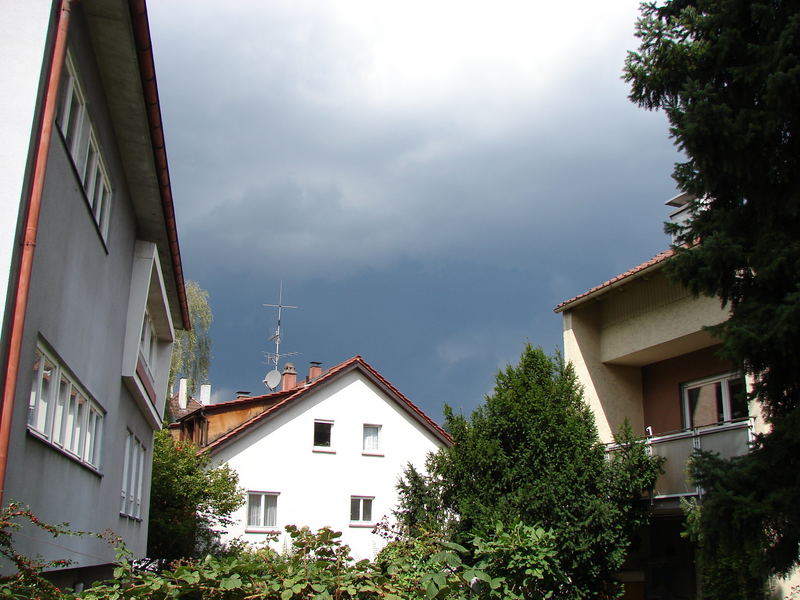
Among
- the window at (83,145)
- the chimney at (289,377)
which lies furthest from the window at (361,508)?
the window at (83,145)

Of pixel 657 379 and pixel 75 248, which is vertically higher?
pixel 657 379

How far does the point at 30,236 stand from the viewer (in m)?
7.03

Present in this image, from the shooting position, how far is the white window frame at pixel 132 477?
15820mm

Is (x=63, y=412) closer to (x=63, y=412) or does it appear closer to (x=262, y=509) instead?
(x=63, y=412)

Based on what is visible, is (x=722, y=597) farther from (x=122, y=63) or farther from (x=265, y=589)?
(x=122, y=63)

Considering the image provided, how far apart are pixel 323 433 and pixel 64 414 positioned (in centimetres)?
2326

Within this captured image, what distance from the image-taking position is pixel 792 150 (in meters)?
8.86

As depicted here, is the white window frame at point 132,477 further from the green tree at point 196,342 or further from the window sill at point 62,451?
the green tree at point 196,342

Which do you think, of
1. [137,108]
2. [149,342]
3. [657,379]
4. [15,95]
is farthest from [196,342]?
[15,95]

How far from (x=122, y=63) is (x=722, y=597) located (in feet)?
37.7

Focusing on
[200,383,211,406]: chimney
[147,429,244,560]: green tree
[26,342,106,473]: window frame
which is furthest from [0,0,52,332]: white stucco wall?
[200,383,211,406]: chimney

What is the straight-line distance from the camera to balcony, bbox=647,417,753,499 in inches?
539

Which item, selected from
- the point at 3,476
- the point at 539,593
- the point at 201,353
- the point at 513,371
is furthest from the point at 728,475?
the point at 201,353

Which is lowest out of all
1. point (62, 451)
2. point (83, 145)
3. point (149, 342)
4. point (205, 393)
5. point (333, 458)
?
point (62, 451)
